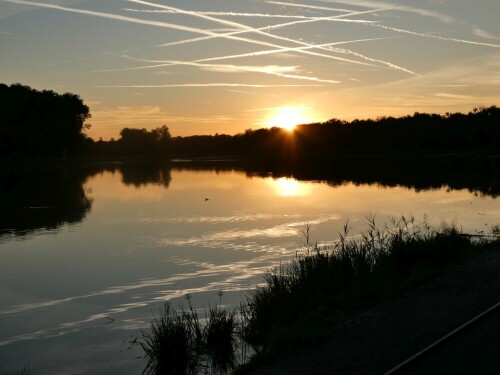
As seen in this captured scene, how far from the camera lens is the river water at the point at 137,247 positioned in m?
13.0

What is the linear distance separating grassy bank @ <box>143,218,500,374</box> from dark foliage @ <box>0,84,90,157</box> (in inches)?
4426

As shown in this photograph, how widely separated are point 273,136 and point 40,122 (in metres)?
81.0

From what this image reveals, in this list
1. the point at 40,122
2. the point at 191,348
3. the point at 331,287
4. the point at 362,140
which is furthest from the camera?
the point at 362,140

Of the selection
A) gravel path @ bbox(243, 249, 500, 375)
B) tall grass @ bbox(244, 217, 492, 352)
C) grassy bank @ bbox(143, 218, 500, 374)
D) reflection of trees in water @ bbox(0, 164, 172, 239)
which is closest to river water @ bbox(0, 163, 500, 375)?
reflection of trees in water @ bbox(0, 164, 172, 239)

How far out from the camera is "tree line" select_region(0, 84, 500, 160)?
120 m

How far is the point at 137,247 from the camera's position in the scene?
2425cm

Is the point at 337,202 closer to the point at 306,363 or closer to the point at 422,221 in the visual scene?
the point at 422,221

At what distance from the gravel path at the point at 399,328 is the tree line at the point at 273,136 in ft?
341

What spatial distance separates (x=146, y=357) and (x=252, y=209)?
2636 centimetres

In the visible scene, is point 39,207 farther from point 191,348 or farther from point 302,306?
point 191,348

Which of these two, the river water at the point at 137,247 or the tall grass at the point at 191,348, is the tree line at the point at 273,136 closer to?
the river water at the point at 137,247

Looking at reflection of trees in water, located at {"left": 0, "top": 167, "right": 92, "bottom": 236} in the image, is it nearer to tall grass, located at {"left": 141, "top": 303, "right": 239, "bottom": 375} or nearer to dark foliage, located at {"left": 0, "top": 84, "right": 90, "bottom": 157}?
tall grass, located at {"left": 141, "top": 303, "right": 239, "bottom": 375}

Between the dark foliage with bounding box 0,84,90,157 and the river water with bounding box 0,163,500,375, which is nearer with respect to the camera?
the river water with bounding box 0,163,500,375

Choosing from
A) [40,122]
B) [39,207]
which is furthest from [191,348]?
[40,122]
